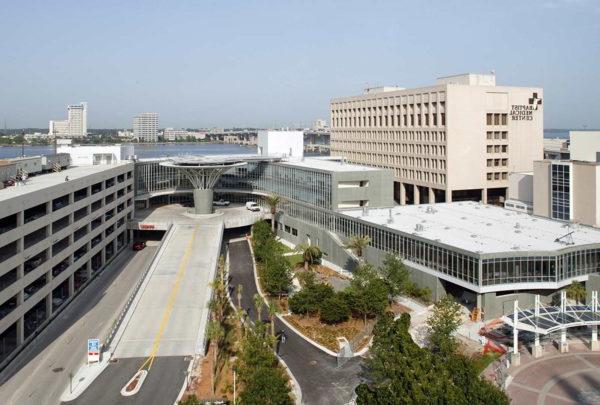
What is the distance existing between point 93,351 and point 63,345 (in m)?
5.27

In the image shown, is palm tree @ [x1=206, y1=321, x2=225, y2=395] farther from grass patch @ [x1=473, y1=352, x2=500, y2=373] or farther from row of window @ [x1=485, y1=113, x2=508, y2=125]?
row of window @ [x1=485, y1=113, x2=508, y2=125]

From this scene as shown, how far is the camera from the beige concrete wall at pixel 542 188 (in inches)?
2452

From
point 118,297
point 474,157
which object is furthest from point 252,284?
point 474,157

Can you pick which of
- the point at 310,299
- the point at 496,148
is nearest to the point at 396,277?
the point at 310,299

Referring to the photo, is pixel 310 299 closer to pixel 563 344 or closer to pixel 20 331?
pixel 563 344

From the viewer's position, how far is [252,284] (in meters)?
55.0

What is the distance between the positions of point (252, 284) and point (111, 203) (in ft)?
74.3

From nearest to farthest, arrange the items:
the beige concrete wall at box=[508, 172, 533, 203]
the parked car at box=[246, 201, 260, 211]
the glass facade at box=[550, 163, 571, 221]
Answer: the glass facade at box=[550, 163, 571, 221] → the beige concrete wall at box=[508, 172, 533, 203] → the parked car at box=[246, 201, 260, 211]

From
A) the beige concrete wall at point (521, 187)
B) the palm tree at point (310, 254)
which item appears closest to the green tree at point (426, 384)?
the palm tree at point (310, 254)

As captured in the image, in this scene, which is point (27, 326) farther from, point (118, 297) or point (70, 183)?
point (70, 183)

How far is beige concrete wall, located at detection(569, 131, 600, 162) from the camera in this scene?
67.8 metres

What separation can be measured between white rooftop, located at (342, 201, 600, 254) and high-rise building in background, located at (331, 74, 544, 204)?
18.4m

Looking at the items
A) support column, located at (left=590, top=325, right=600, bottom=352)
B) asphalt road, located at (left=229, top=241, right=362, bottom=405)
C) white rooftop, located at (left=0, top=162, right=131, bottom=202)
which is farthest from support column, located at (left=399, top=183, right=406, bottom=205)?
support column, located at (left=590, top=325, right=600, bottom=352)

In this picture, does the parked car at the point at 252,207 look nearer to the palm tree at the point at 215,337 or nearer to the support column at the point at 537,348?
the palm tree at the point at 215,337
